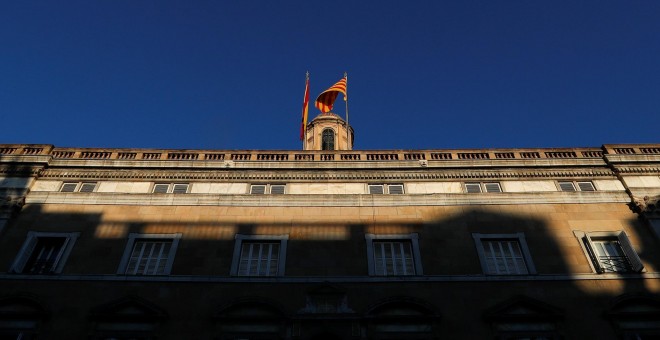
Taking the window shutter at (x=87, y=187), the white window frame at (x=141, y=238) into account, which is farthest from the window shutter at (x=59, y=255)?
the window shutter at (x=87, y=187)

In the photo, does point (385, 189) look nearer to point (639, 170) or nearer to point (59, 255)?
point (639, 170)

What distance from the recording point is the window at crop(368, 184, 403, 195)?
74.6ft

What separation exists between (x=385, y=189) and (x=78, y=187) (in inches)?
539

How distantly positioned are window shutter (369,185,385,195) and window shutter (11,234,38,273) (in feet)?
45.8

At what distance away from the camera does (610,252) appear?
2016 cm

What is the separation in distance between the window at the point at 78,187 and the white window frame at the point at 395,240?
40.8 ft

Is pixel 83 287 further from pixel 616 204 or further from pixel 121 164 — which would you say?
pixel 616 204

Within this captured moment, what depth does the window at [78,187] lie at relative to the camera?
2250 cm

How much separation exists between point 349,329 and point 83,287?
32.1 ft

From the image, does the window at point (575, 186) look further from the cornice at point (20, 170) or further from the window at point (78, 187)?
the cornice at point (20, 170)

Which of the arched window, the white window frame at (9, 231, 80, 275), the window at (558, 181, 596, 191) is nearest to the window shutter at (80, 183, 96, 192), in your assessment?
the white window frame at (9, 231, 80, 275)

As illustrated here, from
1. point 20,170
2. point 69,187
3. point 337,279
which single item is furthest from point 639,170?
point 20,170

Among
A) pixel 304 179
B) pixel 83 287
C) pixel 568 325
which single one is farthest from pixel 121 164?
pixel 568 325

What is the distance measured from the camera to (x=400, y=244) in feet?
67.2
